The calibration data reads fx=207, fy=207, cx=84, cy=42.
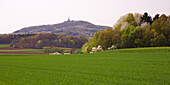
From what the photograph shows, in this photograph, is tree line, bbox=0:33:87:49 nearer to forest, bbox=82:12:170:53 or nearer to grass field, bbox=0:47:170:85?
forest, bbox=82:12:170:53

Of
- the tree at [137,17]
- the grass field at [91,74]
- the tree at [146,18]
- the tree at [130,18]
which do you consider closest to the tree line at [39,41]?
the tree at [130,18]

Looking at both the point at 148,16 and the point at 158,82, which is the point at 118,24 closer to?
the point at 148,16

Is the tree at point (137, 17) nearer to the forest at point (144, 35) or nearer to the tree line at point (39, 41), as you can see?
the forest at point (144, 35)

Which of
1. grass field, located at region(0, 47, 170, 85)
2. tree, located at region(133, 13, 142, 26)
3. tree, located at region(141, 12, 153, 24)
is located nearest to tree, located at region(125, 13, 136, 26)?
tree, located at region(133, 13, 142, 26)

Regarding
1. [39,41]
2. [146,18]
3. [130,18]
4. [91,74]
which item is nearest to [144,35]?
[146,18]

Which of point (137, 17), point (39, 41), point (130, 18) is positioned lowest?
point (39, 41)

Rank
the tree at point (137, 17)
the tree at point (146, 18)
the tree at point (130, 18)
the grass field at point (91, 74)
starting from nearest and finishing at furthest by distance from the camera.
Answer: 1. the grass field at point (91, 74)
2. the tree at point (146, 18)
3. the tree at point (137, 17)
4. the tree at point (130, 18)

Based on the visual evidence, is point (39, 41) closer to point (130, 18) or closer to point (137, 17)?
point (130, 18)

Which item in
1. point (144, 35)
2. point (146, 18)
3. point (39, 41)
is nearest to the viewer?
point (144, 35)

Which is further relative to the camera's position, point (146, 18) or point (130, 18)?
point (130, 18)

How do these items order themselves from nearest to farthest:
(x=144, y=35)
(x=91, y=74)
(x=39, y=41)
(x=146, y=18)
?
(x=91, y=74) < (x=144, y=35) < (x=146, y=18) < (x=39, y=41)

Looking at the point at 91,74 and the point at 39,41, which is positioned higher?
the point at 39,41

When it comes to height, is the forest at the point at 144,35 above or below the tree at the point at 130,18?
below

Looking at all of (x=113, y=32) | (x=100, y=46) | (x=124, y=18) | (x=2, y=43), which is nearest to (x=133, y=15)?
(x=124, y=18)
